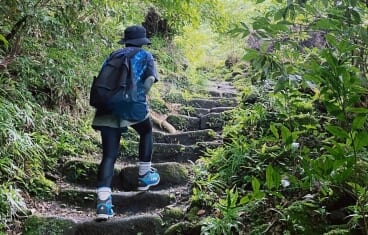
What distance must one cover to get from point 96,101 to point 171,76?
6125 millimetres

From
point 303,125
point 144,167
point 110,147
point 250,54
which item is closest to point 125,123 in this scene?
point 110,147

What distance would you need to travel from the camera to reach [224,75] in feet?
42.2

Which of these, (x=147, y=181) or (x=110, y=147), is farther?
(x=147, y=181)

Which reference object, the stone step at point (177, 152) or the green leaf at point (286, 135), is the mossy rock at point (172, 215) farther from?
the green leaf at point (286, 135)

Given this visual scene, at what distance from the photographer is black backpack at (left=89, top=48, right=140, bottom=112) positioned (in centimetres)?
396

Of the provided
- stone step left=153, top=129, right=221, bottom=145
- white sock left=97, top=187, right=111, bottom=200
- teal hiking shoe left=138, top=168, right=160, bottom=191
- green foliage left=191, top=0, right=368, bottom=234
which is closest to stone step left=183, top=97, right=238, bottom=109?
green foliage left=191, top=0, right=368, bottom=234

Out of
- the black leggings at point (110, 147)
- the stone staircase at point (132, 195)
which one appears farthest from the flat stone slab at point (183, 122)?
the black leggings at point (110, 147)

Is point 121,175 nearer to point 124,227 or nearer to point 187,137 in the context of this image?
point 124,227

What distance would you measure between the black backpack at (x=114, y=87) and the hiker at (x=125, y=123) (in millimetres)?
96

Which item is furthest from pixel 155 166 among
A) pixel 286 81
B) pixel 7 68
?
pixel 286 81

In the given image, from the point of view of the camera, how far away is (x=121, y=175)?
506 centimetres

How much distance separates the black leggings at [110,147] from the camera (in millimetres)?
4023

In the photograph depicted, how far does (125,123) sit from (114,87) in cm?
38

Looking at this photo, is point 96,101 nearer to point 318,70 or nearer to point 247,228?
point 247,228
